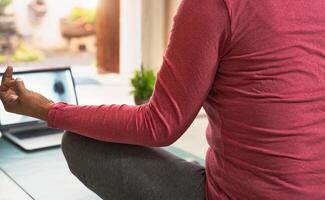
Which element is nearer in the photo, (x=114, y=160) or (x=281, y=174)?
(x=281, y=174)

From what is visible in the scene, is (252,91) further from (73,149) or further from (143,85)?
(143,85)

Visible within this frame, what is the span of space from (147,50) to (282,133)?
1.32 metres

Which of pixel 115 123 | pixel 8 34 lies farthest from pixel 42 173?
pixel 8 34

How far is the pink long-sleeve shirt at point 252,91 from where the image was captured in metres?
0.67

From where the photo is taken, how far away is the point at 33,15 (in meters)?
1.92

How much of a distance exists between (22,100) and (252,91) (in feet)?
1.36

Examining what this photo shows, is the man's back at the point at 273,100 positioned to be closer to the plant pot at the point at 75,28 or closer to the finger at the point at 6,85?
the finger at the point at 6,85

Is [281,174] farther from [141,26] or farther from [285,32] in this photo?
[141,26]

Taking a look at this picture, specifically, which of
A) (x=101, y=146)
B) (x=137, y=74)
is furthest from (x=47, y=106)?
(x=137, y=74)

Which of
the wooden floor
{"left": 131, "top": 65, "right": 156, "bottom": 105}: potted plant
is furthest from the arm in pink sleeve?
{"left": 131, "top": 65, "right": 156, "bottom": 105}: potted plant

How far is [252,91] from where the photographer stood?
694mm

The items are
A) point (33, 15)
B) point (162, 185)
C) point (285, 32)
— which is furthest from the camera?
point (33, 15)

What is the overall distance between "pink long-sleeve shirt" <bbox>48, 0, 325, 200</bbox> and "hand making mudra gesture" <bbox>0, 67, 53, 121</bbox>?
174 mm

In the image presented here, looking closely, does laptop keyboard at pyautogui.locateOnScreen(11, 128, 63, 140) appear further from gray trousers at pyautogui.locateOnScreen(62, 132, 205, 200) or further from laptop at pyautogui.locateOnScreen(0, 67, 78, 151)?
gray trousers at pyautogui.locateOnScreen(62, 132, 205, 200)
